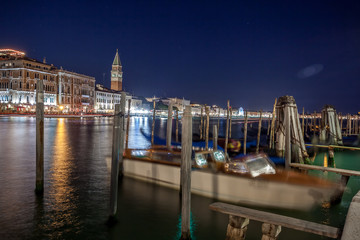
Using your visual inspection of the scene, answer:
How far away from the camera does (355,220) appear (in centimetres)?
248

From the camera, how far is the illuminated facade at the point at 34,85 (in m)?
59.8

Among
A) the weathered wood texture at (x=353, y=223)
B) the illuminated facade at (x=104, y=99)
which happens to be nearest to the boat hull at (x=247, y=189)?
the weathered wood texture at (x=353, y=223)

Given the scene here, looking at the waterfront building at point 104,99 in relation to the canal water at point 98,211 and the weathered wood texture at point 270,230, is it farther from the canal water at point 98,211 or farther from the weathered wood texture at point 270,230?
the weathered wood texture at point 270,230

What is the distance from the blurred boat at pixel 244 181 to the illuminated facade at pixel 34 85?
60319mm

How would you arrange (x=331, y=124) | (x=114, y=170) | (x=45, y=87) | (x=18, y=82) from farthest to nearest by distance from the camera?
(x=45, y=87) → (x=18, y=82) → (x=331, y=124) → (x=114, y=170)

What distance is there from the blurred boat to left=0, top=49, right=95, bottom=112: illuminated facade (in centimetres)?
6032

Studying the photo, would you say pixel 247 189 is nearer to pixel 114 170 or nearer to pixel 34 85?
pixel 114 170

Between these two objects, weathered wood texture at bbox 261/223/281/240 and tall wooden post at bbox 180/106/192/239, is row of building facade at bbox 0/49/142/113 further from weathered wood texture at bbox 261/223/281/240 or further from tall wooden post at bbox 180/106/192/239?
weathered wood texture at bbox 261/223/281/240

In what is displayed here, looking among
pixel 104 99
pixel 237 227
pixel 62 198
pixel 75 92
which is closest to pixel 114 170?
pixel 62 198

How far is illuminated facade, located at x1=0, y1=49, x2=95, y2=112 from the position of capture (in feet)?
196

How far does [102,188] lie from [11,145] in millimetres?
13527

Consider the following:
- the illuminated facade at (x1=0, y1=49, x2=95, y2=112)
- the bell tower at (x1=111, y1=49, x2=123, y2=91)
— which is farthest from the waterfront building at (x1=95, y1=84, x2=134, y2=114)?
the bell tower at (x1=111, y1=49, x2=123, y2=91)

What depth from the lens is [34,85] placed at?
62.4 metres

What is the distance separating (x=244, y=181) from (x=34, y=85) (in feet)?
215
